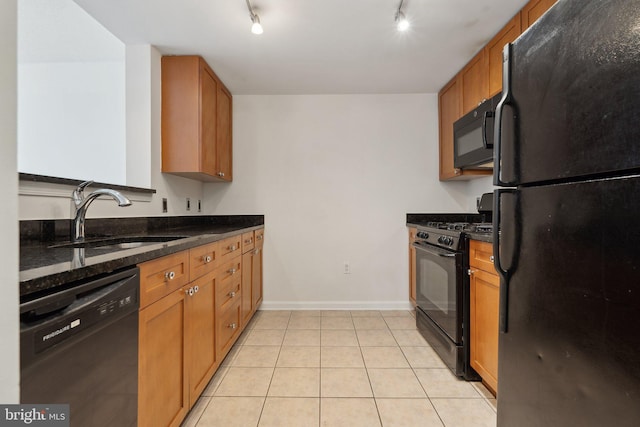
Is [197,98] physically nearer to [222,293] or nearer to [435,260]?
[222,293]

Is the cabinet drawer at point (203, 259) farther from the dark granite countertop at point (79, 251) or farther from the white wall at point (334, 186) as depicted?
the white wall at point (334, 186)

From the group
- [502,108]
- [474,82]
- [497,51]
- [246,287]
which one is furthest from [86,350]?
[474,82]

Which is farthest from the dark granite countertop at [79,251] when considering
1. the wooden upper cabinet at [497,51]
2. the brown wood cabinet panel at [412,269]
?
the wooden upper cabinet at [497,51]

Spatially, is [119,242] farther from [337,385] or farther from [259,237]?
[337,385]

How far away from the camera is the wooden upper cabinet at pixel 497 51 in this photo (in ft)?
6.03

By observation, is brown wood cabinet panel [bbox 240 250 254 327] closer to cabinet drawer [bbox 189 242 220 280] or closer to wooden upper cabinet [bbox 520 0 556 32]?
cabinet drawer [bbox 189 242 220 280]

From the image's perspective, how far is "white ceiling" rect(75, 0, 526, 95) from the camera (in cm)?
175

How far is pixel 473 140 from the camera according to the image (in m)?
2.15

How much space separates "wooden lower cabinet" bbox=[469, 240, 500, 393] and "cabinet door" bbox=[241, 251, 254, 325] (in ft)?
5.53

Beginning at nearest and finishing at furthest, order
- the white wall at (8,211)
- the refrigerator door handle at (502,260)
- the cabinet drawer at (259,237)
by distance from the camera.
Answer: the white wall at (8,211) → the refrigerator door handle at (502,260) → the cabinet drawer at (259,237)

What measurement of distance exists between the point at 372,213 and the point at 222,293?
1.82m

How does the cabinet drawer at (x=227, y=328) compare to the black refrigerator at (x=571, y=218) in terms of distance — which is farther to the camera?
the cabinet drawer at (x=227, y=328)

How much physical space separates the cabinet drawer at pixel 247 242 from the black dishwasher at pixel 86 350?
1432 millimetres

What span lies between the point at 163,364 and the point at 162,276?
0.35m
